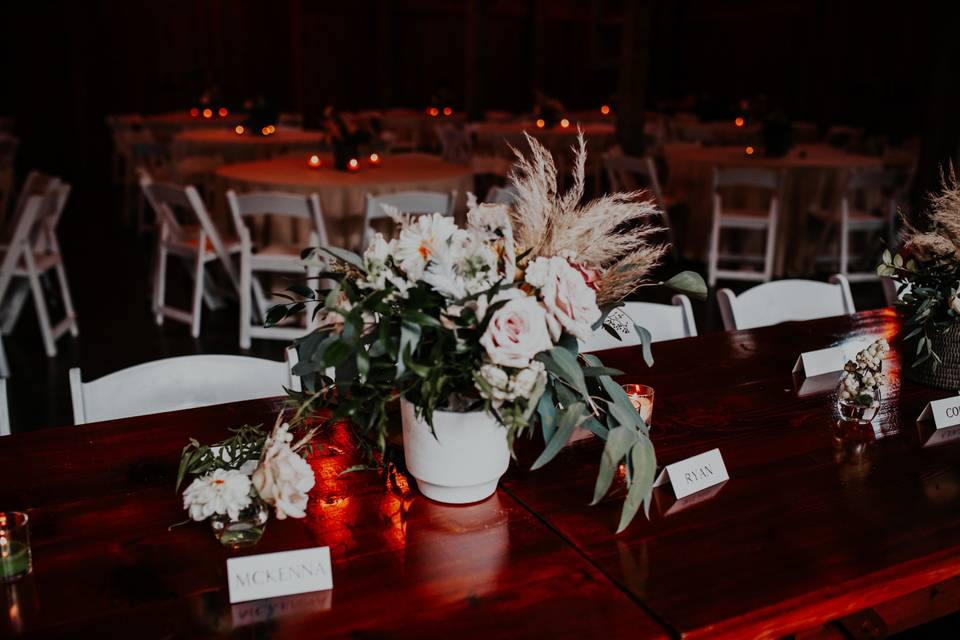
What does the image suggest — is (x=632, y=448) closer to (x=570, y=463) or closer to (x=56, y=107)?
(x=570, y=463)

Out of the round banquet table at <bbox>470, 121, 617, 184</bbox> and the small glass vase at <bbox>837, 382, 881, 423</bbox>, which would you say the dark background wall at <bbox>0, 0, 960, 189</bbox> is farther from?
the small glass vase at <bbox>837, 382, 881, 423</bbox>

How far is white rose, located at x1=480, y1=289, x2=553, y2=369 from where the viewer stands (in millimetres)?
1137

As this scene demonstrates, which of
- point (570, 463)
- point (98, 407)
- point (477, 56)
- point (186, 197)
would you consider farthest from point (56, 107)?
point (570, 463)

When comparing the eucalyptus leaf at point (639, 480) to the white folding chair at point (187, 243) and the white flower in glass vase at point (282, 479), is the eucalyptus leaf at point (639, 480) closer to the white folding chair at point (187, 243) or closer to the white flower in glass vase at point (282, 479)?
the white flower in glass vase at point (282, 479)

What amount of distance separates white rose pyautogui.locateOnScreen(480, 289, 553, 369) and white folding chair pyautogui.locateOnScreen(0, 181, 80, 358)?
3728 millimetres

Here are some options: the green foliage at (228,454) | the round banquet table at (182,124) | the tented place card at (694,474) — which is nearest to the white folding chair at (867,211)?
the tented place card at (694,474)

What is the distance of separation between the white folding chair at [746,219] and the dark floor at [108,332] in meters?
0.22

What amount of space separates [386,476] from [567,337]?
40 centimetres

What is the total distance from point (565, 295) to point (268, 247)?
391cm

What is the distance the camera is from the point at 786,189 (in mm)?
6207

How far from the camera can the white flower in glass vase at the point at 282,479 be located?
1.19m

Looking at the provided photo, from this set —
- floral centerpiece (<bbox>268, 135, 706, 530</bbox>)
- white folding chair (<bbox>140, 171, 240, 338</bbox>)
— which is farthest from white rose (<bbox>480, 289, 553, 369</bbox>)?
white folding chair (<bbox>140, 171, 240, 338</bbox>)

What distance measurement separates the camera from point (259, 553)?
4.05ft

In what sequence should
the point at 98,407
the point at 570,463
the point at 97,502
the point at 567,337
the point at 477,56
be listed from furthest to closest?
the point at 477,56, the point at 98,407, the point at 570,463, the point at 97,502, the point at 567,337
